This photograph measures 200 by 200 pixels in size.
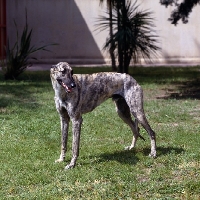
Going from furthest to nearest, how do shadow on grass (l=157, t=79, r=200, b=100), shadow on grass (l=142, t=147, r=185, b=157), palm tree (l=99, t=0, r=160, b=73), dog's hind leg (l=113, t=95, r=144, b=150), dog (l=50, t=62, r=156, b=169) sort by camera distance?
palm tree (l=99, t=0, r=160, b=73) < shadow on grass (l=157, t=79, r=200, b=100) < dog's hind leg (l=113, t=95, r=144, b=150) < shadow on grass (l=142, t=147, r=185, b=157) < dog (l=50, t=62, r=156, b=169)

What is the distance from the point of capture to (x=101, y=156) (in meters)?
7.00

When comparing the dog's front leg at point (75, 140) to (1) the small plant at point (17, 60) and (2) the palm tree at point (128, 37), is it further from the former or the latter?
(2) the palm tree at point (128, 37)

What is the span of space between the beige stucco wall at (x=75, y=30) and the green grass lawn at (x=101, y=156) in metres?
12.2

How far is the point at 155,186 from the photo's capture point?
575cm

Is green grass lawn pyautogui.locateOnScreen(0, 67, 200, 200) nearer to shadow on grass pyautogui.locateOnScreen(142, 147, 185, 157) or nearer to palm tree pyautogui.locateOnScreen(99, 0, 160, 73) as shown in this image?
shadow on grass pyautogui.locateOnScreen(142, 147, 185, 157)

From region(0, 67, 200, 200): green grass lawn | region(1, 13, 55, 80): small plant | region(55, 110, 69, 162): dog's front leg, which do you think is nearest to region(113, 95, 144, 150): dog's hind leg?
region(0, 67, 200, 200): green grass lawn

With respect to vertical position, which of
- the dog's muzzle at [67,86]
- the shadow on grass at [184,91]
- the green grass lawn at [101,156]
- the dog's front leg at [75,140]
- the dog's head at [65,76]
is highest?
the dog's head at [65,76]

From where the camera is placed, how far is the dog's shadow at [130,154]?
6.75 meters

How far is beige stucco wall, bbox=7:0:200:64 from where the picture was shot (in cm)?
2377

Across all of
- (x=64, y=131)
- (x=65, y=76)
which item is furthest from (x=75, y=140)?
(x=65, y=76)

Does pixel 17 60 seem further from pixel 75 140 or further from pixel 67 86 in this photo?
pixel 67 86

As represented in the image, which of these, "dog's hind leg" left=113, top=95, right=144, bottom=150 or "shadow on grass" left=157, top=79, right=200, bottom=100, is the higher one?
"dog's hind leg" left=113, top=95, right=144, bottom=150

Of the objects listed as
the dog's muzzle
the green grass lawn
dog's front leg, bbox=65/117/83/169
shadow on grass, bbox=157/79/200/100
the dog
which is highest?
the dog's muzzle

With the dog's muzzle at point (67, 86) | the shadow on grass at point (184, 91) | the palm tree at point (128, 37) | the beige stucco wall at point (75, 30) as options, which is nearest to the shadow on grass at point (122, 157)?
the dog's muzzle at point (67, 86)
